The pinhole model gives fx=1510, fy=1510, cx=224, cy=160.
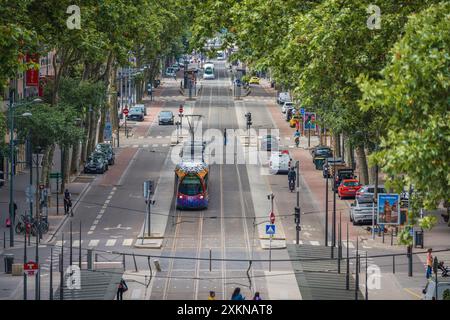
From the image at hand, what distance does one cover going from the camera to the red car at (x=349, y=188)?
9819 centimetres

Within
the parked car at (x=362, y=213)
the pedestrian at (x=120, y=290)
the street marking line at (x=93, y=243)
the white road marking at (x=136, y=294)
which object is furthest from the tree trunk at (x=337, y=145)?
the pedestrian at (x=120, y=290)

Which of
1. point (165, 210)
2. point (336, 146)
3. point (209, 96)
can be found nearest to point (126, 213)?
point (165, 210)

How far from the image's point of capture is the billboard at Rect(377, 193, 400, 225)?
7806 centimetres

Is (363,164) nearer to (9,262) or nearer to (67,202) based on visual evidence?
(67,202)

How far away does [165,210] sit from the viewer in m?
93.9

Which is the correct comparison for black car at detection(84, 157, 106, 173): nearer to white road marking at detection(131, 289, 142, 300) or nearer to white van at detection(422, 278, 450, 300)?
white road marking at detection(131, 289, 142, 300)

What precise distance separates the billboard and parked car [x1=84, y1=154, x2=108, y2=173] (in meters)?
37.7

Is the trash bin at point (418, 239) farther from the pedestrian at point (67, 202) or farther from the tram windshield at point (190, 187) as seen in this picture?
the pedestrian at point (67, 202)

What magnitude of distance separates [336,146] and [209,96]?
259ft

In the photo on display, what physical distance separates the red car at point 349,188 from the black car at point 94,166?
2165 cm

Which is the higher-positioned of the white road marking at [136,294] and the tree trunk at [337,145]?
the tree trunk at [337,145]

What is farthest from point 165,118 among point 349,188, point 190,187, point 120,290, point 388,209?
point 120,290

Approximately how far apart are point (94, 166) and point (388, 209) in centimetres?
3822
